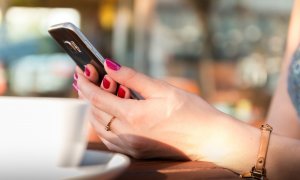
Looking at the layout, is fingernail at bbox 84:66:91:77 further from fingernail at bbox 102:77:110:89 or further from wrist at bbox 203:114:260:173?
wrist at bbox 203:114:260:173

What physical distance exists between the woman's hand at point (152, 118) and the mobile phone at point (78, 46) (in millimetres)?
11

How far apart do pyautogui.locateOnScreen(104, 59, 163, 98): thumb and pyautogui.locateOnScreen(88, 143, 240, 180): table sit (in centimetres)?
8

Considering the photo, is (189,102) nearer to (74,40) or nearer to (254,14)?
(74,40)

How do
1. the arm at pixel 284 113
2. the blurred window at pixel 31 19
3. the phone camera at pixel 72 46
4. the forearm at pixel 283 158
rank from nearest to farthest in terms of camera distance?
the phone camera at pixel 72 46 < the forearm at pixel 283 158 < the arm at pixel 284 113 < the blurred window at pixel 31 19

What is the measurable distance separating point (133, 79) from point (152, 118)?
0.18 feet

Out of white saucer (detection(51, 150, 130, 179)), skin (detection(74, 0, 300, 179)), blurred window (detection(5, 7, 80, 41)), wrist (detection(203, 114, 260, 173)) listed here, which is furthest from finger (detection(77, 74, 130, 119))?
blurred window (detection(5, 7, 80, 41))

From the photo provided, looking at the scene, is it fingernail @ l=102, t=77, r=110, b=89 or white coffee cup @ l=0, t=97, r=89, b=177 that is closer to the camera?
white coffee cup @ l=0, t=97, r=89, b=177

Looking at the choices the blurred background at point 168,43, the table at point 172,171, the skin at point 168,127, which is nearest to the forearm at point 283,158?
the skin at point 168,127

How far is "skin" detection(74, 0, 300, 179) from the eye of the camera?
2.64 feet

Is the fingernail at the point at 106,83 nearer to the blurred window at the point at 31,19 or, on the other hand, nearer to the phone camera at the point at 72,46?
the phone camera at the point at 72,46

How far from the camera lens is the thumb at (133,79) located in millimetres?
791

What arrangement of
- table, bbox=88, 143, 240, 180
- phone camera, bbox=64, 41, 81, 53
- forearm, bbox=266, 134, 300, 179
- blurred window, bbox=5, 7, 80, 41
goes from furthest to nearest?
blurred window, bbox=5, 7, 80, 41
forearm, bbox=266, 134, 300, 179
phone camera, bbox=64, 41, 81, 53
table, bbox=88, 143, 240, 180

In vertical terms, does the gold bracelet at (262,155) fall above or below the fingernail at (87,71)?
below

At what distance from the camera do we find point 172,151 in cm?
84
